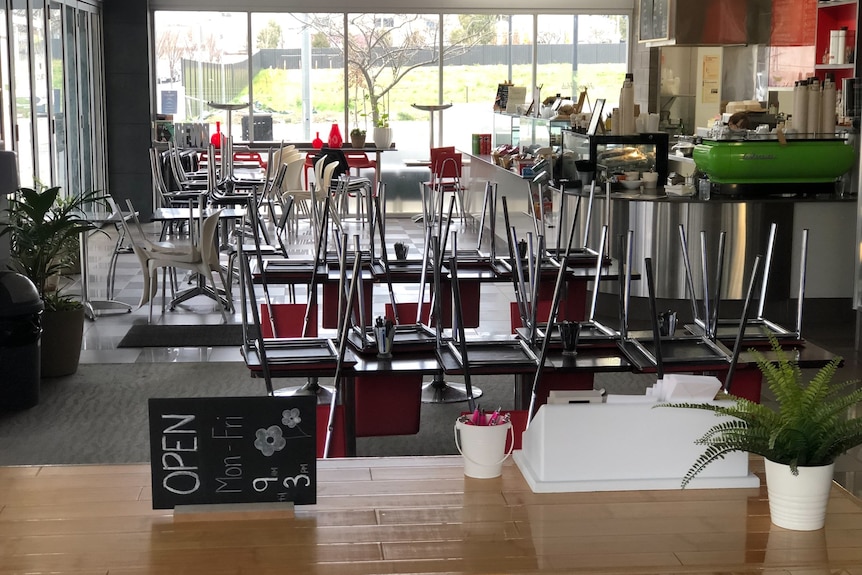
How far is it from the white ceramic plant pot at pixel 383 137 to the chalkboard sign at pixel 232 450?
10970 millimetres

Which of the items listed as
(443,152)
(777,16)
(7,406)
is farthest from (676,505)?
A: (443,152)

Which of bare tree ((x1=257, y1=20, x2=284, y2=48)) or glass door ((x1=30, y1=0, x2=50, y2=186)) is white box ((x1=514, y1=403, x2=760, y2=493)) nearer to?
glass door ((x1=30, y1=0, x2=50, y2=186))

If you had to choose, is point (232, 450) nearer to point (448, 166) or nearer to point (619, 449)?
point (619, 449)

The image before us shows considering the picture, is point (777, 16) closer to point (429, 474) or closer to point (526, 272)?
point (526, 272)

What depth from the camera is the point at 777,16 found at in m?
10.4

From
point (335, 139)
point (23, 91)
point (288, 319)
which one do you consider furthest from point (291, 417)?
point (335, 139)

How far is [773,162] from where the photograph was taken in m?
7.04

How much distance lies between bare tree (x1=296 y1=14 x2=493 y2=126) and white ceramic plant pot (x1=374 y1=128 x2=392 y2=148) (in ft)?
1.69

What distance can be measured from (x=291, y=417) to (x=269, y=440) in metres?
0.06

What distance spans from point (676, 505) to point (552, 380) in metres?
1.79

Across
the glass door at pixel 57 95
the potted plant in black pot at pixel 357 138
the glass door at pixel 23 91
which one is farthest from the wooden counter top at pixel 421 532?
the potted plant in black pot at pixel 357 138

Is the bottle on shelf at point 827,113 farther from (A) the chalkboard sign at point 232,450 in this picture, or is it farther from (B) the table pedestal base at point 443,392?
(A) the chalkboard sign at point 232,450

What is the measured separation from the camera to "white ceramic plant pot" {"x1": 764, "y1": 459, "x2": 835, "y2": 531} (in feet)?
6.98

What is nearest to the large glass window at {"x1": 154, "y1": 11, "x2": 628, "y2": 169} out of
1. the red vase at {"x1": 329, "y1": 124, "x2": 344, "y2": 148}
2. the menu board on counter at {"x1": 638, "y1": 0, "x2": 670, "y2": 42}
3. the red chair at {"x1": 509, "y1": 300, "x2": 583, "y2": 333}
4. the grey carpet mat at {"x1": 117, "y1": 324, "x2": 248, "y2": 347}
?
the red vase at {"x1": 329, "y1": 124, "x2": 344, "y2": 148}
